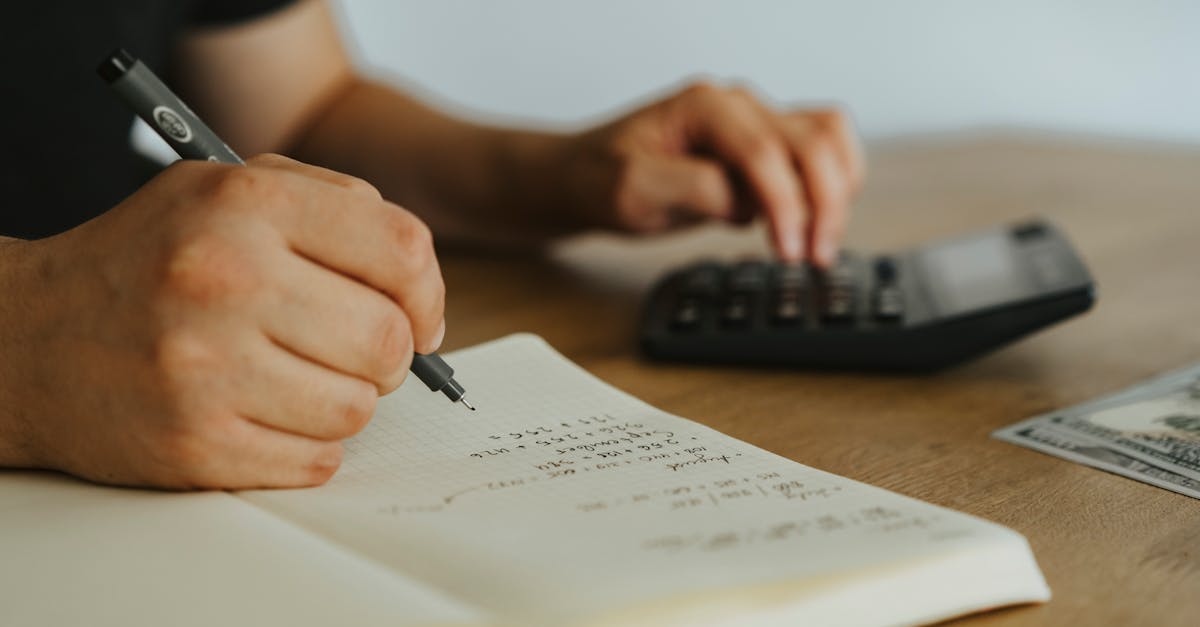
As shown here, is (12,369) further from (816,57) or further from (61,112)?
(816,57)

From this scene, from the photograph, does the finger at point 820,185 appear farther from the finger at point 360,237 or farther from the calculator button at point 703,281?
the finger at point 360,237

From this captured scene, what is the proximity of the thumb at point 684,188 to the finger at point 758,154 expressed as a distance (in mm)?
17

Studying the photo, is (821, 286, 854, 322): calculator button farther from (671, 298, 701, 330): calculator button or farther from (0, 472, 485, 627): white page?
(0, 472, 485, 627): white page

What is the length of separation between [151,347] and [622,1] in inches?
58.1

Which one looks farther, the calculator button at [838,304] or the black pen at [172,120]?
the calculator button at [838,304]

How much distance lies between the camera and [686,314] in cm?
66

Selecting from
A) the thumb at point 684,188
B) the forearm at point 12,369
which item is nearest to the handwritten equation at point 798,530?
the forearm at point 12,369

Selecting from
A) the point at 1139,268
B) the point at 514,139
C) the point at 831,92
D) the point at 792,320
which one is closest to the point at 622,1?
the point at 831,92

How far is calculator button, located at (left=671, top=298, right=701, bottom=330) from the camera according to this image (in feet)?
2.12

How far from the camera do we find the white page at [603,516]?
33cm

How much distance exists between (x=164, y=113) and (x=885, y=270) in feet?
1.39

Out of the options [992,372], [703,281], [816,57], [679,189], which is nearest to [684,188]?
[679,189]

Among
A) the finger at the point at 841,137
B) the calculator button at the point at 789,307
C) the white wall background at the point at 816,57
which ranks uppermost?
the white wall background at the point at 816,57

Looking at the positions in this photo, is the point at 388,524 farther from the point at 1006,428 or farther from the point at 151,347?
the point at 1006,428
